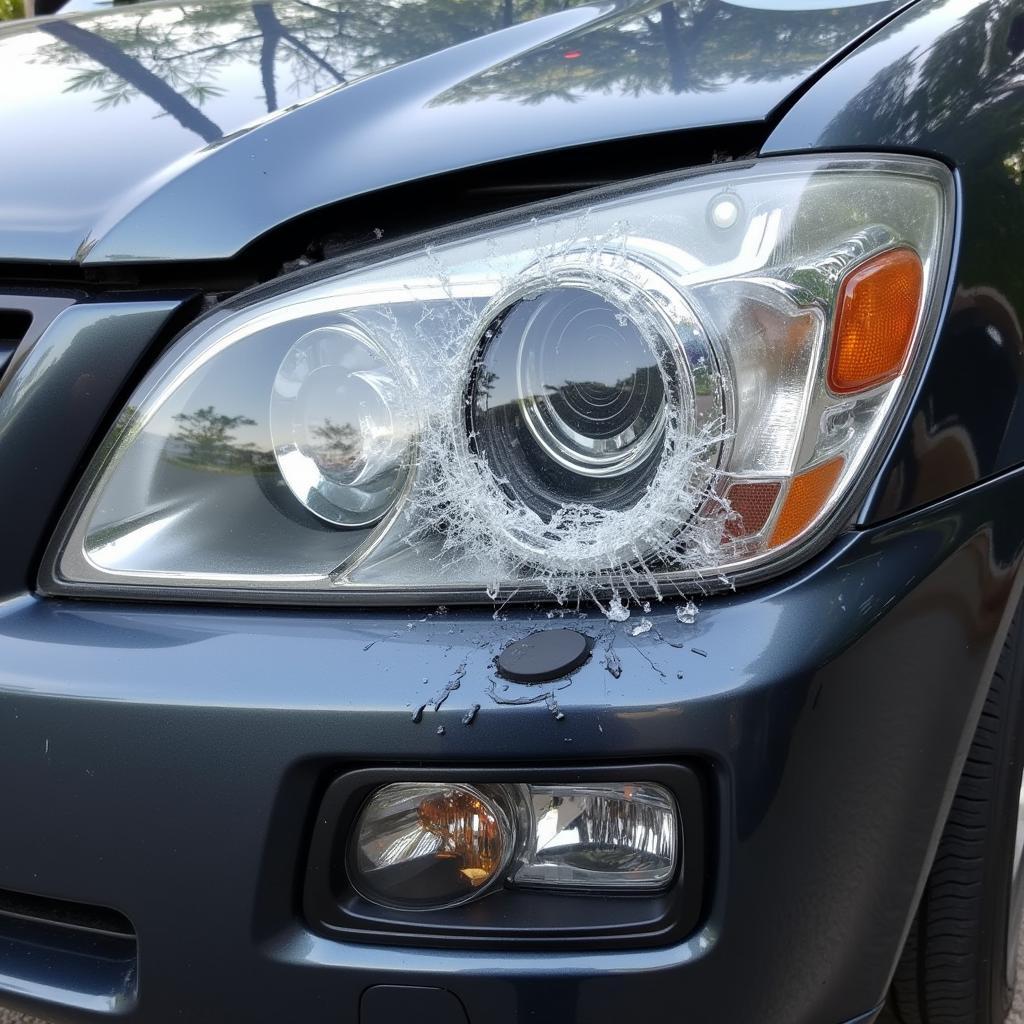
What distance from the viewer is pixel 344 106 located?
1.26m

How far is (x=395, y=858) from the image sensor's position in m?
1.04

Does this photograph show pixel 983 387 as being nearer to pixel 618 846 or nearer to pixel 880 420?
pixel 880 420

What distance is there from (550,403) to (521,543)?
0.14m

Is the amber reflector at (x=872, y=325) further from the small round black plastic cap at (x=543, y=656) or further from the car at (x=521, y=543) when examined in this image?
the small round black plastic cap at (x=543, y=656)

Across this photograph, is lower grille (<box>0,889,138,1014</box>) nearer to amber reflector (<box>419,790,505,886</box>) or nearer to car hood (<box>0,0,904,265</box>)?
amber reflector (<box>419,790,505,886</box>)

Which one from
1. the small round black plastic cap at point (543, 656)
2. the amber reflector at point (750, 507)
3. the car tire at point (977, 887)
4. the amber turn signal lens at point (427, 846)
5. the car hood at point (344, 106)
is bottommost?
the car tire at point (977, 887)

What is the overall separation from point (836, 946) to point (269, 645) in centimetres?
59

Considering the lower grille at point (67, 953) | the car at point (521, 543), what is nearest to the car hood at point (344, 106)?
the car at point (521, 543)

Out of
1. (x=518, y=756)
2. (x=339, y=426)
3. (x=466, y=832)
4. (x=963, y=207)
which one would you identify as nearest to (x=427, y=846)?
(x=466, y=832)

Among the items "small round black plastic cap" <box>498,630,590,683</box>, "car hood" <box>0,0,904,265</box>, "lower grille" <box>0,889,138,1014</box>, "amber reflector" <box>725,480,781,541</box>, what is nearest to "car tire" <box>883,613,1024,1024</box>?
"amber reflector" <box>725,480,781,541</box>

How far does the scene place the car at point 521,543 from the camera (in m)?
0.98

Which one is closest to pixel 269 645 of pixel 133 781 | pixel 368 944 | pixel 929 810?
pixel 133 781

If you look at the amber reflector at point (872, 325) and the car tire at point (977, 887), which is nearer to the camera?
the amber reflector at point (872, 325)

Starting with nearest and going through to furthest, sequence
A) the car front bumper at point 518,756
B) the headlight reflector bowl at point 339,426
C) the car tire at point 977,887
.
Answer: the car front bumper at point 518,756
the headlight reflector bowl at point 339,426
the car tire at point 977,887
